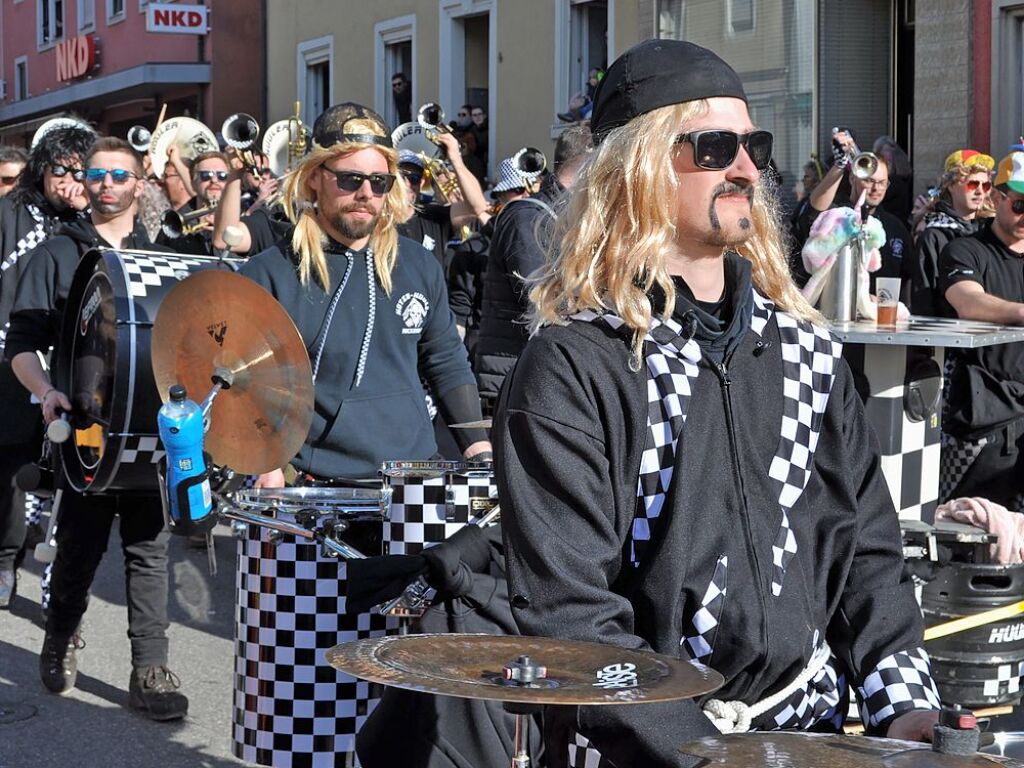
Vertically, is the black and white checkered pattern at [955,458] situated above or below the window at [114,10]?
below

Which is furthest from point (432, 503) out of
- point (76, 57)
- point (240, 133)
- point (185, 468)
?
point (76, 57)

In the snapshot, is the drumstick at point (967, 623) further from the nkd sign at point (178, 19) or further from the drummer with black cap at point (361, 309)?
the nkd sign at point (178, 19)

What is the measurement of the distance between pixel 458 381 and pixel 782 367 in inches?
101

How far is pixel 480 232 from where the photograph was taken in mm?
9859

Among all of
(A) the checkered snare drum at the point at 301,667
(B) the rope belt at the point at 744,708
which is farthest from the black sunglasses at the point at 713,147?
(A) the checkered snare drum at the point at 301,667

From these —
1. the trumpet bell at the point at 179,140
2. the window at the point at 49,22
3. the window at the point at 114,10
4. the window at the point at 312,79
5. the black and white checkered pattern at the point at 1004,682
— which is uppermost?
the window at the point at 49,22

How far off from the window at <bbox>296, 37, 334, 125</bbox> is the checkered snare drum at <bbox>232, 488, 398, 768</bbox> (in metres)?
19.5

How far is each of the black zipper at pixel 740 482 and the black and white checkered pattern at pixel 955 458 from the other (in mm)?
4188

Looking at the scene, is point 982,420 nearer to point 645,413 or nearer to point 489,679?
point 645,413

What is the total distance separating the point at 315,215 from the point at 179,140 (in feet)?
Result: 26.0

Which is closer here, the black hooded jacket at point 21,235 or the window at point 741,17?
the black hooded jacket at point 21,235

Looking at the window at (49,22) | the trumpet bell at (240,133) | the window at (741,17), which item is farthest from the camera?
the window at (49,22)

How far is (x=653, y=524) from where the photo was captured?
2.42 m

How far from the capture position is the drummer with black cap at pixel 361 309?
15.3 ft
